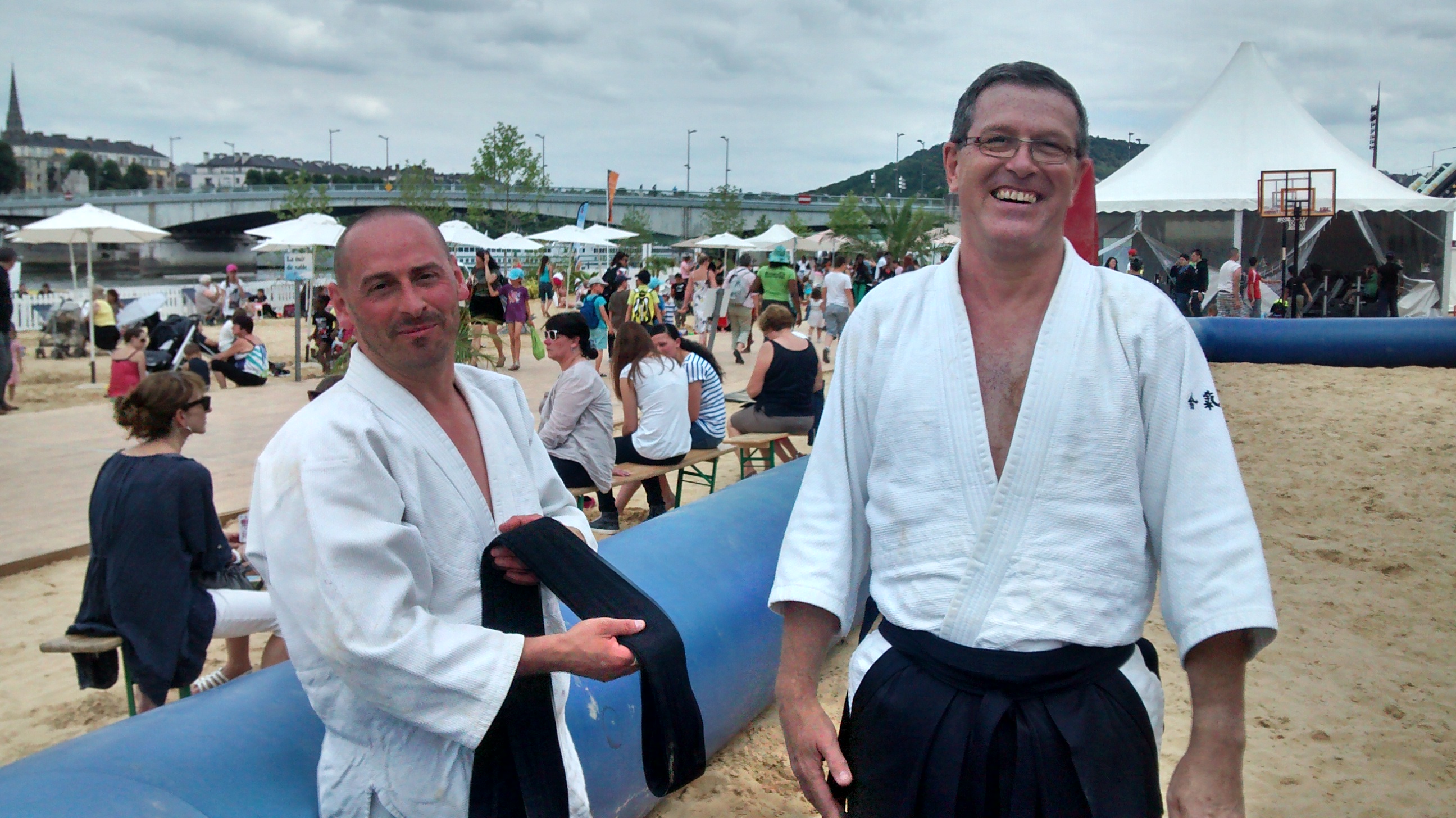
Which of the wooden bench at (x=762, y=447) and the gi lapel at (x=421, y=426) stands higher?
the gi lapel at (x=421, y=426)

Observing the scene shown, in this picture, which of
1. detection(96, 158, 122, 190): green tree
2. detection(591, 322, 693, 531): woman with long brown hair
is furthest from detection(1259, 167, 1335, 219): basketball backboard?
detection(96, 158, 122, 190): green tree

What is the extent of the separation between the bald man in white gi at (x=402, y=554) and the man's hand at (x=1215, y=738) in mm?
897

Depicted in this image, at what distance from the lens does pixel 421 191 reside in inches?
1601

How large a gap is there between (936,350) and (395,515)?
0.96 metres

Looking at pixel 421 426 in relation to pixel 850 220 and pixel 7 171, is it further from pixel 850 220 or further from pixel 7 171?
pixel 7 171

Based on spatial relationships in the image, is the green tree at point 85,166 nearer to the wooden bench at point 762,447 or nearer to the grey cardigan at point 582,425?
the wooden bench at point 762,447

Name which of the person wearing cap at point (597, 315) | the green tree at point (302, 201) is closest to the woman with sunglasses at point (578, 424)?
the person wearing cap at point (597, 315)

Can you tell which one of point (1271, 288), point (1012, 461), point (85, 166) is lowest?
point (1012, 461)

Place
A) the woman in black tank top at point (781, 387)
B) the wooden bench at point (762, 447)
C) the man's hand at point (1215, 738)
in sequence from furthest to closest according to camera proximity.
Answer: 1. the woman in black tank top at point (781, 387)
2. the wooden bench at point (762, 447)
3. the man's hand at point (1215, 738)

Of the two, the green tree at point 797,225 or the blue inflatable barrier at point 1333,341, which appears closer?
the blue inflatable barrier at point 1333,341

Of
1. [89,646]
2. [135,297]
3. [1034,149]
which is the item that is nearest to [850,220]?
[135,297]

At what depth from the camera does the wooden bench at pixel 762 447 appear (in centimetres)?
761

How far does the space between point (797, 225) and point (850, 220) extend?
488cm

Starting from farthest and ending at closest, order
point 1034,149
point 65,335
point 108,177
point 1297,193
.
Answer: point 108,177, point 1297,193, point 65,335, point 1034,149
